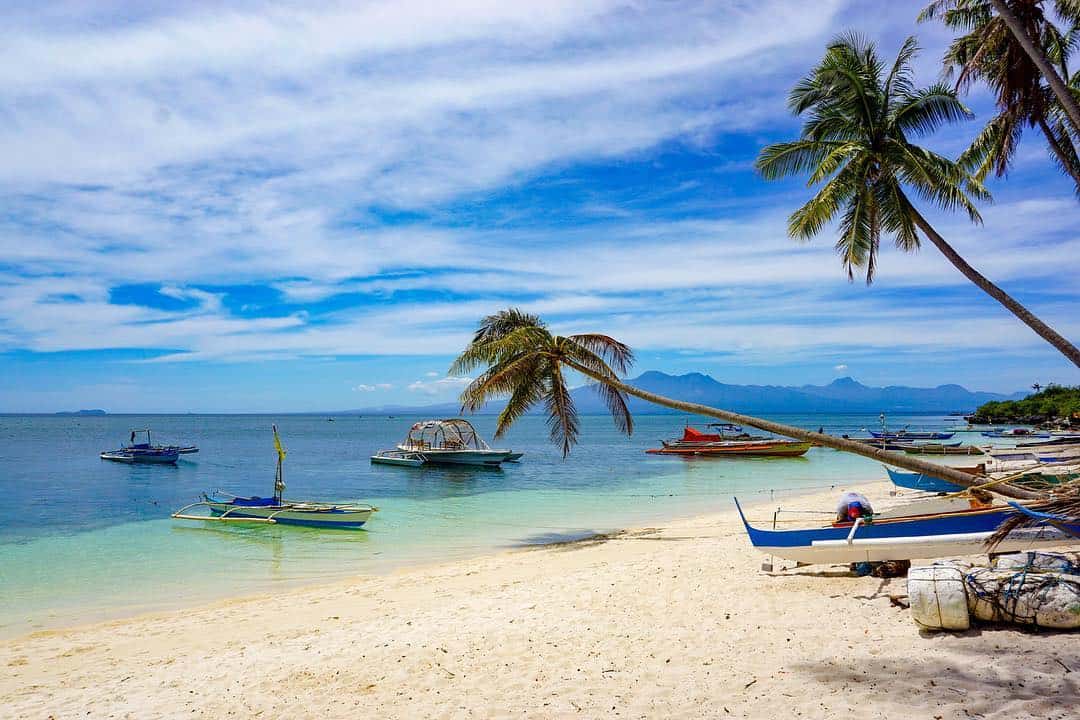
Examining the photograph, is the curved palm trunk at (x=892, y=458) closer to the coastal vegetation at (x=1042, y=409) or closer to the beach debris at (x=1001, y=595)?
the beach debris at (x=1001, y=595)

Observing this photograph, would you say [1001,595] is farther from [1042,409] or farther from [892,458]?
[1042,409]

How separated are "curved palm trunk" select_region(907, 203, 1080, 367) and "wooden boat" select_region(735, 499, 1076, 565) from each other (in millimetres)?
2189

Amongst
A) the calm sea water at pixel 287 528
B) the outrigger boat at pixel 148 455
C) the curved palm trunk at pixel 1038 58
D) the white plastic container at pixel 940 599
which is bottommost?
the calm sea water at pixel 287 528

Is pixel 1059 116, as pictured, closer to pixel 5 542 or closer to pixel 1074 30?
pixel 1074 30

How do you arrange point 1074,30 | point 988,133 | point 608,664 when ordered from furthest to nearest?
point 988,133 < point 1074,30 < point 608,664

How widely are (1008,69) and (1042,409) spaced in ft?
275

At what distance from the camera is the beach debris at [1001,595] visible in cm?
596

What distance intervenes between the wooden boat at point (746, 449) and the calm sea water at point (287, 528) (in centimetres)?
101

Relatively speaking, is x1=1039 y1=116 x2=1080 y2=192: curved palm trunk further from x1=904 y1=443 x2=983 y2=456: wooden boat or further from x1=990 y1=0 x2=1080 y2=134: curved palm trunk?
x1=904 y1=443 x2=983 y2=456: wooden boat

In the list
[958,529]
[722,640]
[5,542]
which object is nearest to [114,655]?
[722,640]

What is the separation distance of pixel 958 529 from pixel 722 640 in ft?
10.7

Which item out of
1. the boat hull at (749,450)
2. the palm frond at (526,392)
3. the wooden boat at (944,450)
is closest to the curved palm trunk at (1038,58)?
the palm frond at (526,392)

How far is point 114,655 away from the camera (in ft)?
28.3

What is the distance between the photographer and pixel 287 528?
60.3ft
